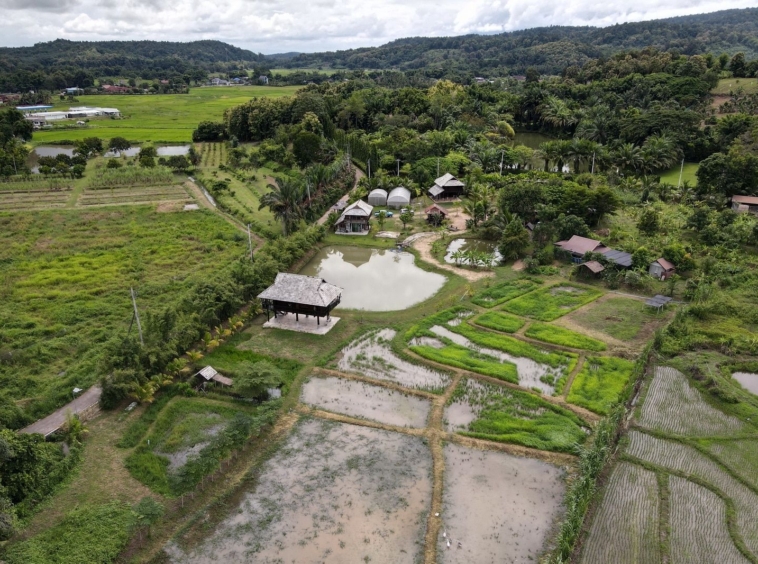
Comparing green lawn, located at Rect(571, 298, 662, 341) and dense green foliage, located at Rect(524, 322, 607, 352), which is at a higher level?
green lawn, located at Rect(571, 298, 662, 341)

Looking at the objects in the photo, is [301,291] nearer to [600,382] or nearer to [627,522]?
[600,382]

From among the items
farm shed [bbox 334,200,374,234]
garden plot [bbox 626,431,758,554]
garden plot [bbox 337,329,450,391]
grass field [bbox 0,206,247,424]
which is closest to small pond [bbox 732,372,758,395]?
garden plot [bbox 626,431,758,554]

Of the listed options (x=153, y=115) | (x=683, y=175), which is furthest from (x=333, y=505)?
(x=153, y=115)

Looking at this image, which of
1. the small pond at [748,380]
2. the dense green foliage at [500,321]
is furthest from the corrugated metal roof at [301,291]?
the small pond at [748,380]

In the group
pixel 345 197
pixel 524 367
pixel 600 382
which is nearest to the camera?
pixel 600 382

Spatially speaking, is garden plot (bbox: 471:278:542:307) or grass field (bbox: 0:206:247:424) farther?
garden plot (bbox: 471:278:542:307)

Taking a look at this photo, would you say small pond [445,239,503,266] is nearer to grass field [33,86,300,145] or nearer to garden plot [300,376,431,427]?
garden plot [300,376,431,427]

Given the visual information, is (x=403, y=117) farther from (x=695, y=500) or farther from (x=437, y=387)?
(x=695, y=500)

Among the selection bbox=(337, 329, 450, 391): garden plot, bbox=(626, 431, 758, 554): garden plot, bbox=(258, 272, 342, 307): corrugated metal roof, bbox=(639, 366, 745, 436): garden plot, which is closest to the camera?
bbox=(626, 431, 758, 554): garden plot
